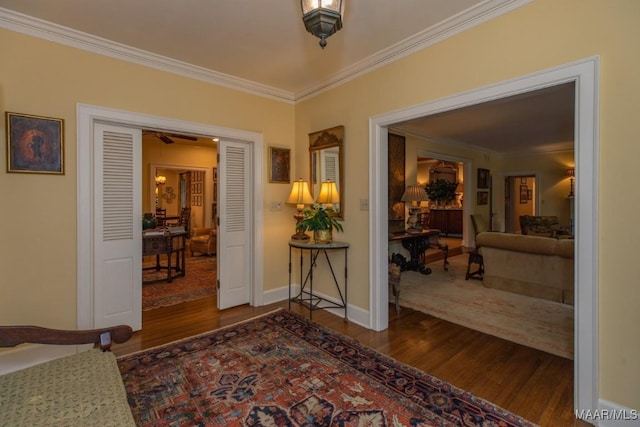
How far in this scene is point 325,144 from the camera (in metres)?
3.49

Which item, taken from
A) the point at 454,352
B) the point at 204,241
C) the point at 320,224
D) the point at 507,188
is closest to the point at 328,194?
the point at 320,224

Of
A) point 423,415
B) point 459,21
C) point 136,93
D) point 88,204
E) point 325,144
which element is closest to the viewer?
point 423,415

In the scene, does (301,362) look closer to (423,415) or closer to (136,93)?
(423,415)

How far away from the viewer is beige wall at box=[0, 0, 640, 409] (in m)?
1.67

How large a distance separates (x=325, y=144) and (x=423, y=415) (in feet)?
8.85

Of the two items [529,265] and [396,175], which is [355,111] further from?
[529,265]

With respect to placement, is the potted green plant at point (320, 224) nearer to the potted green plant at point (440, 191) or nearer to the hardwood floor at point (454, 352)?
the hardwood floor at point (454, 352)

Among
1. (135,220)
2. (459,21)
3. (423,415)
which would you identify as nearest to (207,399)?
(423,415)

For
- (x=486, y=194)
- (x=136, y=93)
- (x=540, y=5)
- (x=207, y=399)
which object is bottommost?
(x=207, y=399)

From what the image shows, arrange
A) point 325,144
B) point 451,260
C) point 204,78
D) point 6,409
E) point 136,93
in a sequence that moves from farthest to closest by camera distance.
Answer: point 451,260 → point 325,144 → point 204,78 → point 136,93 → point 6,409

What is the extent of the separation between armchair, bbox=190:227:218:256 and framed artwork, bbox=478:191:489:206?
650 cm

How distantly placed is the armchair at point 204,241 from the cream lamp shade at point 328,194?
12.9 feet

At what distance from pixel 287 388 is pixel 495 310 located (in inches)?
106

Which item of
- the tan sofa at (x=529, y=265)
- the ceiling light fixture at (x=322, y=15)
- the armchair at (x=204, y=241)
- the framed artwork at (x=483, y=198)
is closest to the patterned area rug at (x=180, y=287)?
the armchair at (x=204, y=241)
